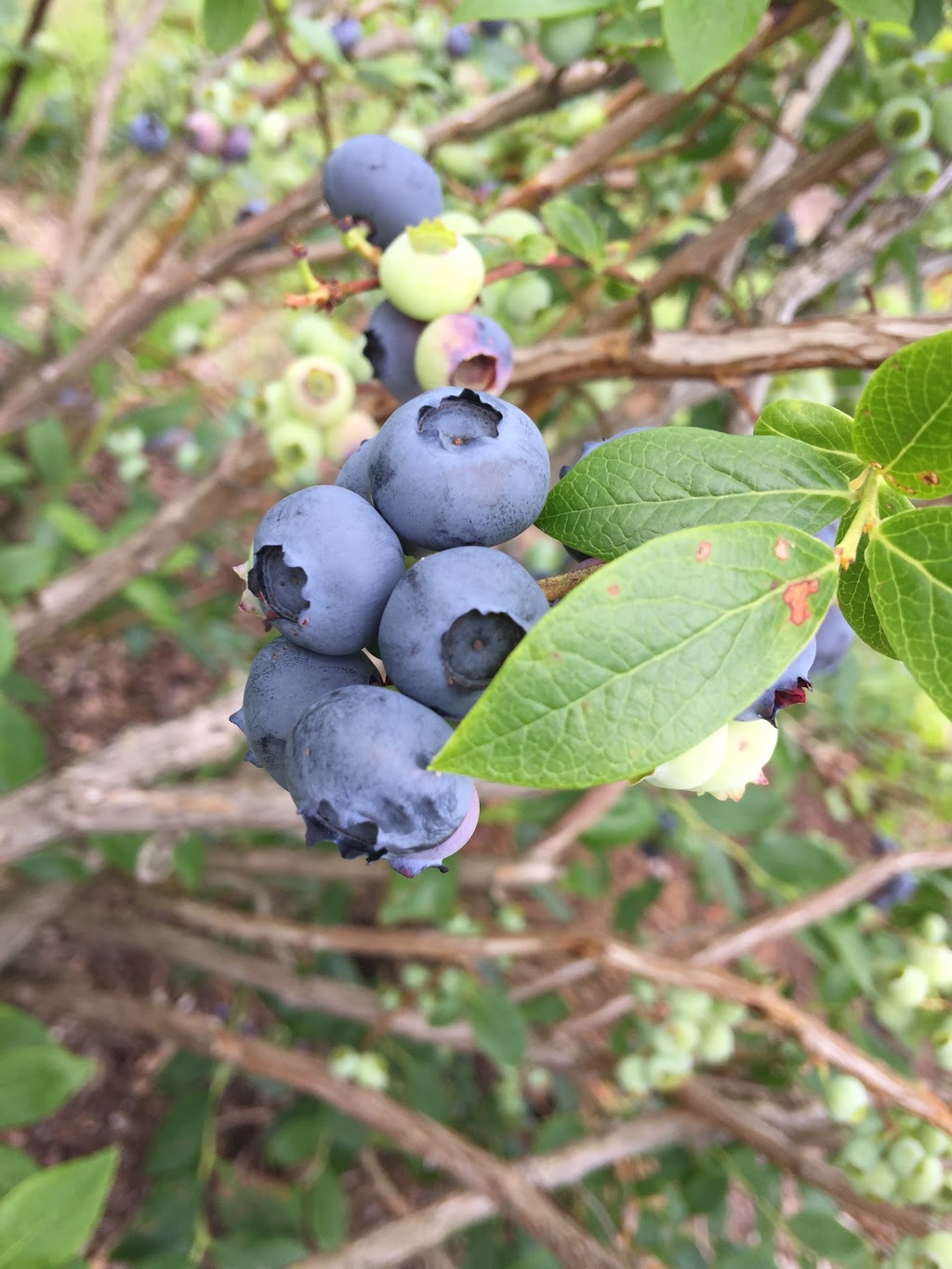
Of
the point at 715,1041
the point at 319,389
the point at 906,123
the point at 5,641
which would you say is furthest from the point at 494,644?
the point at 715,1041

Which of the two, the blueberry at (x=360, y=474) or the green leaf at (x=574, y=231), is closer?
the blueberry at (x=360, y=474)

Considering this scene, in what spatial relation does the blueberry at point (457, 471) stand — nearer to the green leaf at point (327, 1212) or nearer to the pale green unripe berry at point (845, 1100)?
the pale green unripe berry at point (845, 1100)

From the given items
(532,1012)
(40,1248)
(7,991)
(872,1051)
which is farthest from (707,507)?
(7,991)

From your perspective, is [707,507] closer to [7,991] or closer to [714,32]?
[714,32]

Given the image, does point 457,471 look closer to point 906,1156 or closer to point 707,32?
point 707,32

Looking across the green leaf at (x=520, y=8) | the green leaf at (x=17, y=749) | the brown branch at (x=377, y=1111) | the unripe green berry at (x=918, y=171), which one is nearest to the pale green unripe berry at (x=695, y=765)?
the green leaf at (x=520, y=8)

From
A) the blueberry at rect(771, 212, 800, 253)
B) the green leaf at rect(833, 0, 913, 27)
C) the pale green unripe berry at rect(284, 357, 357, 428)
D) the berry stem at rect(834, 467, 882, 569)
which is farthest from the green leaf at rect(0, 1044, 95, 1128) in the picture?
the blueberry at rect(771, 212, 800, 253)
